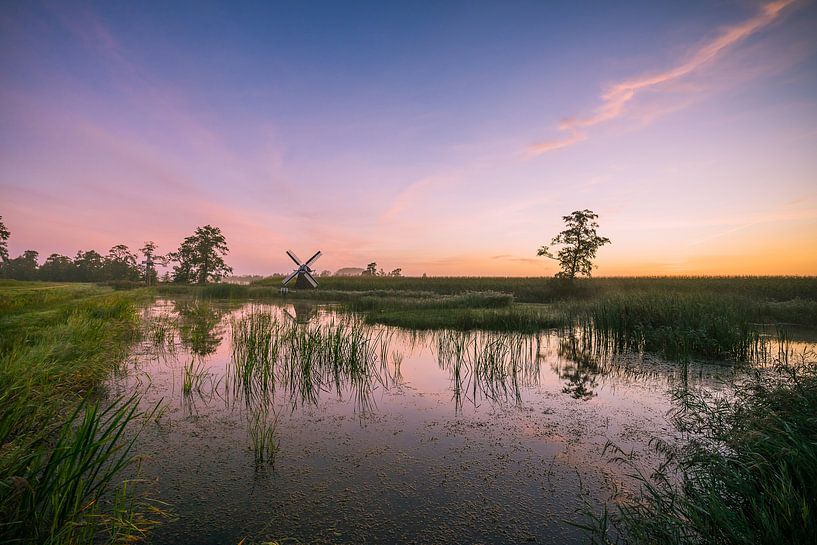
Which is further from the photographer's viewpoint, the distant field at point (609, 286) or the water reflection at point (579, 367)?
the distant field at point (609, 286)

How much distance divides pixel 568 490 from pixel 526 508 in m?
0.69

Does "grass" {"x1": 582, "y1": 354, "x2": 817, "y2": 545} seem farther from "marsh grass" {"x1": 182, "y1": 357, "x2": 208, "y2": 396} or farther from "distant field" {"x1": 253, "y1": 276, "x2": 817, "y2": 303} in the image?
"distant field" {"x1": 253, "y1": 276, "x2": 817, "y2": 303}

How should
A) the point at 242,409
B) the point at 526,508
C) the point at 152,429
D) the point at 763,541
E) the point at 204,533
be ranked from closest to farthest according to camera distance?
the point at 763,541 → the point at 204,533 → the point at 526,508 → the point at 152,429 → the point at 242,409

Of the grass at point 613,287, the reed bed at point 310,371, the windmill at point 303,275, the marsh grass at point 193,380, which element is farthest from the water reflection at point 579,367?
the windmill at point 303,275

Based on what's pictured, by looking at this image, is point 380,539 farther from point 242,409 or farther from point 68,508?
point 242,409

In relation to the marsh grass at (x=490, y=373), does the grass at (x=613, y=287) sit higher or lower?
higher

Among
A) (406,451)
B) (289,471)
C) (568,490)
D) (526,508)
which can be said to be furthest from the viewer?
(406,451)

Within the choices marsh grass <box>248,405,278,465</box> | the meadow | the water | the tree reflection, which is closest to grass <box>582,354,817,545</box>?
the meadow

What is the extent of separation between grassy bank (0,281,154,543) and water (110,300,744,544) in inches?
28.2

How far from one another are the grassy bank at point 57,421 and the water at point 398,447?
717 millimetres

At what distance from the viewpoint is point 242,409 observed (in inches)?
261

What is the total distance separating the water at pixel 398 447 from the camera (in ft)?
11.9

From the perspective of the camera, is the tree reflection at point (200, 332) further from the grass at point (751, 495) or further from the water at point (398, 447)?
the grass at point (751, 495)

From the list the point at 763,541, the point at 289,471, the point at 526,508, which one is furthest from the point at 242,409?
the point at 763,541
